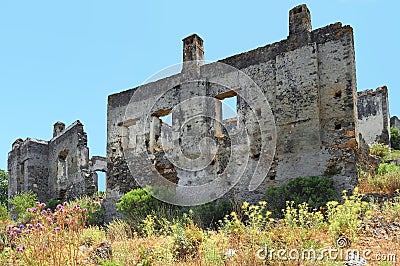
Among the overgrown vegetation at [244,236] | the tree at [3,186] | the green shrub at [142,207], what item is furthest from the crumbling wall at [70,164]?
the tree at [3,186]

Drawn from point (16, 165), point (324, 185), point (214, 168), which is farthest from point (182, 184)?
point (16, 165)

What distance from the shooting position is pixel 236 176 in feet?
45.6

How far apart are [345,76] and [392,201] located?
12.7ft

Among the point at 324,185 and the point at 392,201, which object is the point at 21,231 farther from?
the point at 392,201

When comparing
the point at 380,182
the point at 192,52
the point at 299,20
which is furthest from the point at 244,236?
the point at 192,52

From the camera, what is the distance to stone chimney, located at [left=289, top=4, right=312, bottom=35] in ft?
44.2

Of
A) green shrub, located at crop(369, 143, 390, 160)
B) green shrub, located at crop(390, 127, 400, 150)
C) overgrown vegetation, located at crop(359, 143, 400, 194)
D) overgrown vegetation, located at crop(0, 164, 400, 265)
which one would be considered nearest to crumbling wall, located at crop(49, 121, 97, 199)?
overgrown vegetation, located at crop(0, 164, 400, 265)

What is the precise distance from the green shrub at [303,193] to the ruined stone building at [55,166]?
33.2ft

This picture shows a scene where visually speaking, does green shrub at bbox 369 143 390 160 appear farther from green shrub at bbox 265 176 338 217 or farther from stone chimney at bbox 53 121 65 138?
stone chimney at bbox 53 121 65 138

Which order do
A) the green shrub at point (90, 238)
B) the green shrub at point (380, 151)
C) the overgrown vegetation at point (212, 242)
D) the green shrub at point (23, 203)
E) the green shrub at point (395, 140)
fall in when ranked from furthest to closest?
the green shrub at point (395, 140)
the green shrub at point (23, 203)
the green shrub at point (380, 151)
the green shrub at point (90, 238)
the overgrown vegetation at point (212, 242)

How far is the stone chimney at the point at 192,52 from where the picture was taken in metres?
15.8

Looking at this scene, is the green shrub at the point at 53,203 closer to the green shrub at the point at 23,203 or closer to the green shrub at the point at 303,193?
the green shrub at the point at 23,203

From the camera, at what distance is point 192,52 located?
15906mm

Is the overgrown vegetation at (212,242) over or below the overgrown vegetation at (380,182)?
below
